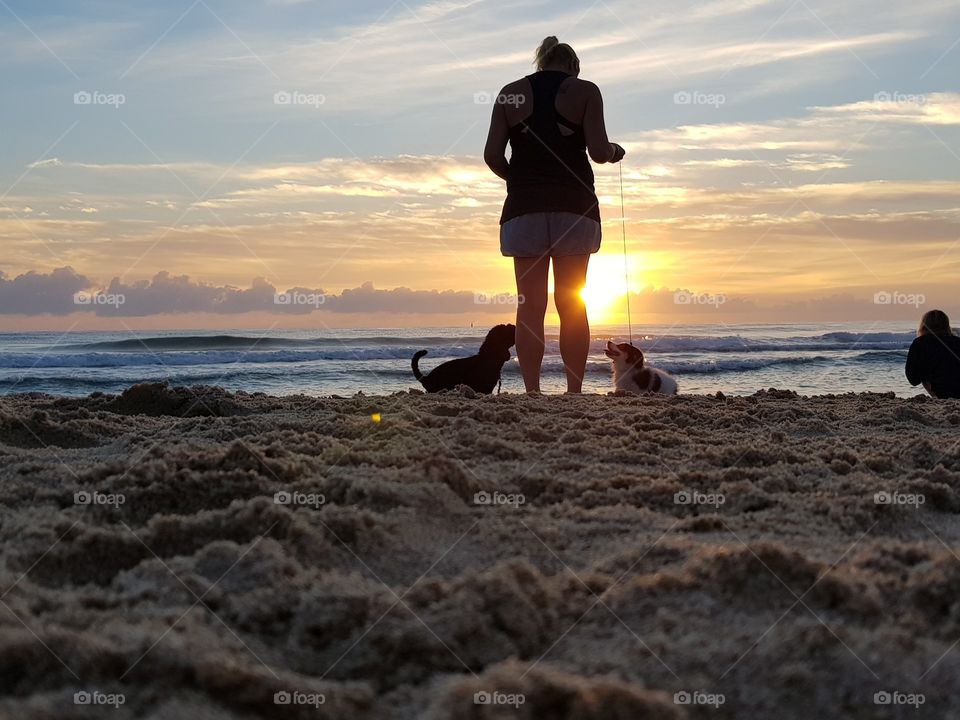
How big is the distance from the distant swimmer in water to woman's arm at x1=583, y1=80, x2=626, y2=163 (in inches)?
150

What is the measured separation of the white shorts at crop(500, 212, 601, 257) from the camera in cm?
564

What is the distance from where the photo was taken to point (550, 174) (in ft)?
18.6

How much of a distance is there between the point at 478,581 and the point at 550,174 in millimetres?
4200

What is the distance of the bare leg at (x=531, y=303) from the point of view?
581 centimetres

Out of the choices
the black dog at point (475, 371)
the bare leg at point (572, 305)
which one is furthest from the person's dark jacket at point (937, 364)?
the black dog at point (475, 371)

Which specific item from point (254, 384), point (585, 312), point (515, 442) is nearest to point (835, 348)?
point (254, 384)

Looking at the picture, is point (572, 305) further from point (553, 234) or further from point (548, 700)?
point (548, 700)

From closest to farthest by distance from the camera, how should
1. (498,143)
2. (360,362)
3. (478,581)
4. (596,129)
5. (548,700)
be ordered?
(548,700) < (478,581) < (596,129) < (498,143) < (360,362)

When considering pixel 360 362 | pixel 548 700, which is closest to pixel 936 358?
pixel 548 700

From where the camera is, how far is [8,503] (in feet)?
9.12

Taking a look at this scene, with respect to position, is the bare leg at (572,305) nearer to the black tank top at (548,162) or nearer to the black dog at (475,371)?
the black tank top at (548,162)

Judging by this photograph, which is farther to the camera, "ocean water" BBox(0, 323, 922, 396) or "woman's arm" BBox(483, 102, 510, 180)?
"ocean water" BBox(0, 323, 922, 396)

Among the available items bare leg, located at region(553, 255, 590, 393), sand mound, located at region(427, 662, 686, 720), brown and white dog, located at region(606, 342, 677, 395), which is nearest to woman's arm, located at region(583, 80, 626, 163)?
bare leg, located at region(553, 255, 590, 393)

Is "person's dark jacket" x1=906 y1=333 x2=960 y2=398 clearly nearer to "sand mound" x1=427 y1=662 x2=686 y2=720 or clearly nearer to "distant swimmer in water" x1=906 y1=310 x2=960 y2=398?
"distant swimmer in water" x1=906 y1=310 x2=960 y2=398
